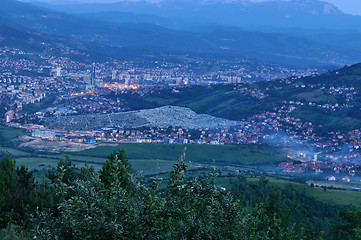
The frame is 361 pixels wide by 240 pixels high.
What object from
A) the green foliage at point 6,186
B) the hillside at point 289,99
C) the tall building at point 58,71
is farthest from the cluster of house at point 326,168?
the tall building at point 58,71

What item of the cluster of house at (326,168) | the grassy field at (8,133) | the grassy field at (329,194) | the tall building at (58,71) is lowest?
the grassy field at (329,194)

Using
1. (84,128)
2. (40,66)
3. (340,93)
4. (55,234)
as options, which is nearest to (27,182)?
(55,234)

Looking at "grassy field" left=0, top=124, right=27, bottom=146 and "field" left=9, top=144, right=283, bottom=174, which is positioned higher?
"grassy field" left=0, top=124, right=27, bottom=146

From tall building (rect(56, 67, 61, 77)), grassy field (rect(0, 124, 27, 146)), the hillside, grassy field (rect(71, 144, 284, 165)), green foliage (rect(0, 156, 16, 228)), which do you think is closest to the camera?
green foliage (rect(0, 156, 16, 228))

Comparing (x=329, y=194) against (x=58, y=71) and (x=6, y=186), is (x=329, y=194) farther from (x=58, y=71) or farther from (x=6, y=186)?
(x=58, y=71)

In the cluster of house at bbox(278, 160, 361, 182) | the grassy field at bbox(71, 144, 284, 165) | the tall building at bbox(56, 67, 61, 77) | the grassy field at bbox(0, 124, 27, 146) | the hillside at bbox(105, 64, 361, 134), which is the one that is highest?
the tall building at bbox(56, 67, 61, 77)

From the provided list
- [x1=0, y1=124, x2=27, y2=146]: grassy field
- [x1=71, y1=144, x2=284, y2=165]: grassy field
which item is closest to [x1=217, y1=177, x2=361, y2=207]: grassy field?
[x1=71, y1=144, x2=284, y2=165]: grassy field

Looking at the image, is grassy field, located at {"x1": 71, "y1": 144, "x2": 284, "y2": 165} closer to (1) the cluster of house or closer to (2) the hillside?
(1) the cluster of house

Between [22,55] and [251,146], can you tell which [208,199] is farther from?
[22,55]

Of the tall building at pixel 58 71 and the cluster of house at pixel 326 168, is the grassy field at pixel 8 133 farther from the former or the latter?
the tall building at pixel 58 71

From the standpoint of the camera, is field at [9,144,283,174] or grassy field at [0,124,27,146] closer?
field at [9,144,283,174]
